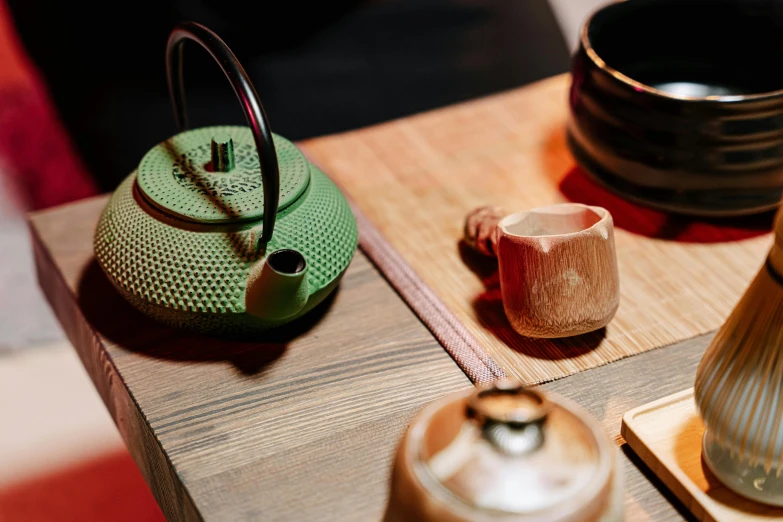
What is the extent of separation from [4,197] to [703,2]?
162 centimetres

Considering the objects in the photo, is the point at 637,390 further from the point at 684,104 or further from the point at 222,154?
the point at 222,154

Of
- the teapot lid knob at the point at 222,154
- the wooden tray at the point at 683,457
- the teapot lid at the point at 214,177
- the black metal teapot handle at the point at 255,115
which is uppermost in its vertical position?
the black metal teapot handle at the point at 255,115

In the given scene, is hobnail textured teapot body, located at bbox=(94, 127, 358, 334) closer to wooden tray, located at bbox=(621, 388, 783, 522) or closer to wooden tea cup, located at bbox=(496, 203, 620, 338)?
wooden tea cup, located at bbox=(496, 203, 620, 338)

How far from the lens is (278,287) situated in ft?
2.46

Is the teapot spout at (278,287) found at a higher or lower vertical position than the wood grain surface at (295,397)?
higher

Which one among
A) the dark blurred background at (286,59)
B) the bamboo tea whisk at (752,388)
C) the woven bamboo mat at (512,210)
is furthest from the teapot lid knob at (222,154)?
the dark blurred background at (286,59)

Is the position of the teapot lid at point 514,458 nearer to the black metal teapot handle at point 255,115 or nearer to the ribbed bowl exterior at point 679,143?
the black metal teapot handle at point 255,115

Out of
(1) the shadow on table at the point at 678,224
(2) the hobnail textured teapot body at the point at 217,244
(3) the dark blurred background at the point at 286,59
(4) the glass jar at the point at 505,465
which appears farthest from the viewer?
(3) the dark blurred background at the point at 286,59

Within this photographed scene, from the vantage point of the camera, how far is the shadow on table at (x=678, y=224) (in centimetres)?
104

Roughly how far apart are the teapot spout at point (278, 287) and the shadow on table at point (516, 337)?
22 centimetres

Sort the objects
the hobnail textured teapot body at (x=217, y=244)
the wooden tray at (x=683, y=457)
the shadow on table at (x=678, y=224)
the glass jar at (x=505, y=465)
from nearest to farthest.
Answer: the glass jar at (x=505, y=465)
the wooden tray at (x=683, y=457)
the hobnail textured teapot body at (x=217, y=244)
the shadow on table at (x=678, y=224)

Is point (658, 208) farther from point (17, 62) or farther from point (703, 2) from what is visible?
point (17, 62)

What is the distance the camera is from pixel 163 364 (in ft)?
2.78

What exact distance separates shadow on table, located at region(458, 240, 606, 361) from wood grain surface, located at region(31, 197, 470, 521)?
2.8 inches
